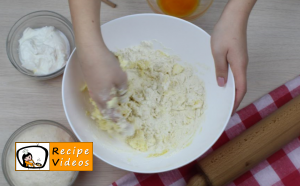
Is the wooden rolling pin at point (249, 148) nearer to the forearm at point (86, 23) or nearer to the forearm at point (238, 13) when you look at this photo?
the forearm at point (238, 13)

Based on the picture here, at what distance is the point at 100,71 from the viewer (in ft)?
2.44

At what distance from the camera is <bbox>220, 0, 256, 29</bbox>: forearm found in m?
0.96

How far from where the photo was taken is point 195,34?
1018 mm

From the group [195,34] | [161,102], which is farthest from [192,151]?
[195,34]

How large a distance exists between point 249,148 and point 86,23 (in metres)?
0.69

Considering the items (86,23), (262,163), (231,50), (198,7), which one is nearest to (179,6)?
(198,7)

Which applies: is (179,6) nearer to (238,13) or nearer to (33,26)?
(238,13)

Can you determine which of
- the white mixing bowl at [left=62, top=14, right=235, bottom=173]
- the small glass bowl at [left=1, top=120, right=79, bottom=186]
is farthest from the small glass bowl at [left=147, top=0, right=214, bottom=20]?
the small glass bowl at [left=1, top=120, right=79, bottom=186]

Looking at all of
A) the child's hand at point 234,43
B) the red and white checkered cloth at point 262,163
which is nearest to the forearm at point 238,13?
the child's hand at point 234,43

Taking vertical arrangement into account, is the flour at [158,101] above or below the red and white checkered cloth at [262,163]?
above

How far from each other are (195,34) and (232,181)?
574 mm

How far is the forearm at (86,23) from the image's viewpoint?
76 centimetres

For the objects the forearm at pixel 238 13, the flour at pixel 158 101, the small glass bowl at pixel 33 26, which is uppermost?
the forearm at pixel 238 13

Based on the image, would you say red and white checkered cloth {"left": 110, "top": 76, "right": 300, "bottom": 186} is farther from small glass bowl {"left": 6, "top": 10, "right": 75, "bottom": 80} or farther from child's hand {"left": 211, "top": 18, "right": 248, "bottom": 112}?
small glass bowl {"left": 6, "top": 10, "right": 75, "bottom": 80}
